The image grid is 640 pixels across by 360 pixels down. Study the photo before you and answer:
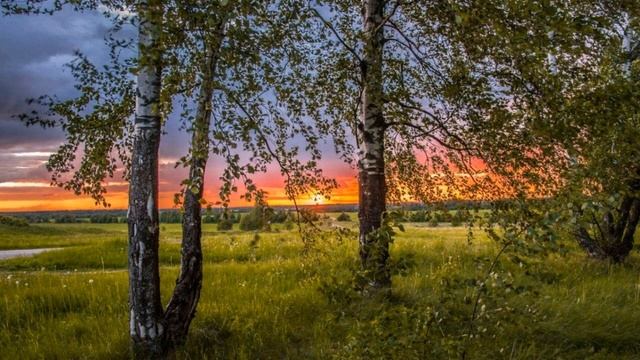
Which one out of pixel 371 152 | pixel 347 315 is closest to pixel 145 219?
pixel 347 315

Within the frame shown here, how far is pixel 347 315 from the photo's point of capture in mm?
7402

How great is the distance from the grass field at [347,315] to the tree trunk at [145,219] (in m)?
0.65

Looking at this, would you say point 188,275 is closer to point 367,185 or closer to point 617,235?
point 367,185

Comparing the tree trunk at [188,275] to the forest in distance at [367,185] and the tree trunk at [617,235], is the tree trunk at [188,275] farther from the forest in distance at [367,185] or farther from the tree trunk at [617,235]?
the tree trunk at [617,235]

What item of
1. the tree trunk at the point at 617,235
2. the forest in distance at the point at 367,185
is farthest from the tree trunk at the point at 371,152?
the tree trunk at the point at 617,235

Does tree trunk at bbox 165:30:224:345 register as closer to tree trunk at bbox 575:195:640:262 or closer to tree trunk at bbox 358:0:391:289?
tree trunk at bbox 358:0:391:289

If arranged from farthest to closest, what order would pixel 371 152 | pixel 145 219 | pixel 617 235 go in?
pixel 617 235 → pixel 371 152 → pixel 145 219

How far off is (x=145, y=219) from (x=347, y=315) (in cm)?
325

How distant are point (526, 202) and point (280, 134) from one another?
15.2 feet

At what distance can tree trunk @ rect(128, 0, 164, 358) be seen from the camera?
703cm

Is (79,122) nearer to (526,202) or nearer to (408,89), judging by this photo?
(408,89)

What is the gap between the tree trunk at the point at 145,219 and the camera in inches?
277

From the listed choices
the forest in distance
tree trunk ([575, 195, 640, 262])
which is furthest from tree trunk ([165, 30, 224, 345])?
tree trunk ([575, 195, 640, 262])

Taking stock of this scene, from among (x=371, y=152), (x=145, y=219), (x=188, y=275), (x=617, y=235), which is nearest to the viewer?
(x=145, y=219)
